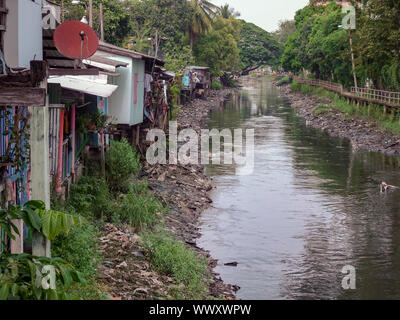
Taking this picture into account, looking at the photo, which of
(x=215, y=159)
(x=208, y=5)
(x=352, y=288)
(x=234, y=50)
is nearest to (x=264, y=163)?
(x=215, y=159)

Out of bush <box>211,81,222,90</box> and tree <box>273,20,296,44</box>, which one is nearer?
bush <box>211,81,222,90</box>

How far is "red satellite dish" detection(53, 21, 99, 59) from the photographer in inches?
371

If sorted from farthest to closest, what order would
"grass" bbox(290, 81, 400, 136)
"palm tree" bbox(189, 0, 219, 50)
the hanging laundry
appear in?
"palm tree" bbox(189, 0, 219, 50), "grass" bbox(290, 81, 400, 136), the hanging laundry

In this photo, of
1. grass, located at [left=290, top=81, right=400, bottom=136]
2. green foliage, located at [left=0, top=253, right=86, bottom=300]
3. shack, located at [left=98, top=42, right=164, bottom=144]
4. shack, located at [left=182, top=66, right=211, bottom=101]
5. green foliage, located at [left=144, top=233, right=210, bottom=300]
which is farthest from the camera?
shack, located at [left=182, top=66, right=211, bottom=101]

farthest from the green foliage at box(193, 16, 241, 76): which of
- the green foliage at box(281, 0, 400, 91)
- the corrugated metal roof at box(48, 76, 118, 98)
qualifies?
the corrugated metal roof at box(48, 76, 118, 98)

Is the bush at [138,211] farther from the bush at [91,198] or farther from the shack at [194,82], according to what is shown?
the shack at [194,82]

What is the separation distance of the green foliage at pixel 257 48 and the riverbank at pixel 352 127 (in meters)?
57.2

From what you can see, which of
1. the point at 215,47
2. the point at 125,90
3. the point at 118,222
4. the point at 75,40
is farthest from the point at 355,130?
the point at 215,47

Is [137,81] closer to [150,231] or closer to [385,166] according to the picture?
[150,231]

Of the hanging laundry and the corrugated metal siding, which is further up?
the hanging laundry

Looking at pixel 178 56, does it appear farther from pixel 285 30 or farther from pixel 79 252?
pixel 285 30

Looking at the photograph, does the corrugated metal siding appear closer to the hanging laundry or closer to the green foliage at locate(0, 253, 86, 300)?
the green foliage at locate(0, 253, 86, 300)
